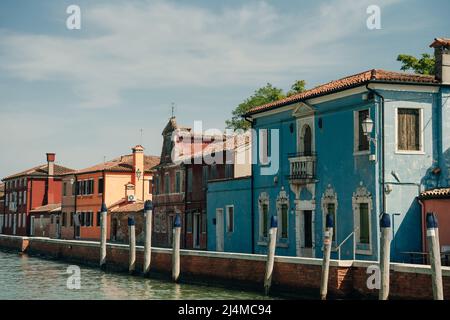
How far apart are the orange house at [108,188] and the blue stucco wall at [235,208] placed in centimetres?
1665

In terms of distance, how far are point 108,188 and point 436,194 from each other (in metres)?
30.9

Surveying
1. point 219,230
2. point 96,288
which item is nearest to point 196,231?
point 219,230

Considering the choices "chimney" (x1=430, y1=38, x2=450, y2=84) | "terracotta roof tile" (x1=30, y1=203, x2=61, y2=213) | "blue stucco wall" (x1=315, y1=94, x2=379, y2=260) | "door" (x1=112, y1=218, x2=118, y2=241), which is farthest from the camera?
"terracotta roof tile" (x1=30, y1=203, x2=61, y2=213)

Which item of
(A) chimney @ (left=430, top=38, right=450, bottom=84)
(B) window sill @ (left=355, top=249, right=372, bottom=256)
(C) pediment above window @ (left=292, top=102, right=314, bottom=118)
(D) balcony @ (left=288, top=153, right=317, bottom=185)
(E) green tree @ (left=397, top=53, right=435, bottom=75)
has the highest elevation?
(E) green tree @ (left=397, top=53, right=435, bottom=75)

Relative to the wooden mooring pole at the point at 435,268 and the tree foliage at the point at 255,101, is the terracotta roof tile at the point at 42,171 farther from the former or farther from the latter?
the wooden mooring pole at the point at 435,268

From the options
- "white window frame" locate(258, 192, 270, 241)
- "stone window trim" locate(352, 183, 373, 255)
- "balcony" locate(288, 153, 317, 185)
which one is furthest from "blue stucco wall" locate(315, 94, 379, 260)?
"white window frame" locate(258, 192, 270, 241)

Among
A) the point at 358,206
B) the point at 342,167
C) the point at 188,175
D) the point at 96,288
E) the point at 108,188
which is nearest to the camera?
the point at 358,206

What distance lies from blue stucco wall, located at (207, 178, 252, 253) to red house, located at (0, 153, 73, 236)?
32.8 meters

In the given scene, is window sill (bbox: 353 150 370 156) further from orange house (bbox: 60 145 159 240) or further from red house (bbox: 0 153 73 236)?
red house (bbox: 0 153 73 236)

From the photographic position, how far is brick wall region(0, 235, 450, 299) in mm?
16625

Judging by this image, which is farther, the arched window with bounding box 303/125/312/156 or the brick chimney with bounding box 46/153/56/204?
the brick chimney with bounding box 46/153/56/204

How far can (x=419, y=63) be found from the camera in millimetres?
34031

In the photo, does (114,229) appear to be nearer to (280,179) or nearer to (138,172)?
(138,172)

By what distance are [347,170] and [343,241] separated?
2282 mm
